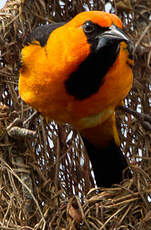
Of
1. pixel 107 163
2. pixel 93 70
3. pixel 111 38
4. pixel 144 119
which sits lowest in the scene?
pixel 107 163

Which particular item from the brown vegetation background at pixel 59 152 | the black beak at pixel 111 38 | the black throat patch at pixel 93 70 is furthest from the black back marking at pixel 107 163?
the black beak at pixel 111 38

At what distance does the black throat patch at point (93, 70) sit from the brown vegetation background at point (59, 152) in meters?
0.16

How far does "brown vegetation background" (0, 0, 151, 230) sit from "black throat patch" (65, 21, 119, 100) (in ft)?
0.52

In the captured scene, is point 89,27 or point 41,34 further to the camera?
point 41,34

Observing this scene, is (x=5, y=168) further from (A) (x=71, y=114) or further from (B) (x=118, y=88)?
(B) (x=118, y=88)

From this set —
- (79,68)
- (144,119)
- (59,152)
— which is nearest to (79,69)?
(79,68)

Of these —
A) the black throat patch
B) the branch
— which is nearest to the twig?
the black throat patch

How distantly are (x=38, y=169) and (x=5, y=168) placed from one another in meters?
0.12

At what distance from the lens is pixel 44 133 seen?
220cm

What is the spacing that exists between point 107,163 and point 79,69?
1.78 ft

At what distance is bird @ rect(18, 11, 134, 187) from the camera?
1.79 metres

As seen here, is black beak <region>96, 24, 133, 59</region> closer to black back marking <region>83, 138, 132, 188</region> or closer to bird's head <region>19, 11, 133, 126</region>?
bird's head <region>19, 11, 133, 126</region>

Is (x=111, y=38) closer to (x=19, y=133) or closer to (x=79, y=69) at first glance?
(x=79, y=69)

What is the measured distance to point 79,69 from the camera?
183 cm
